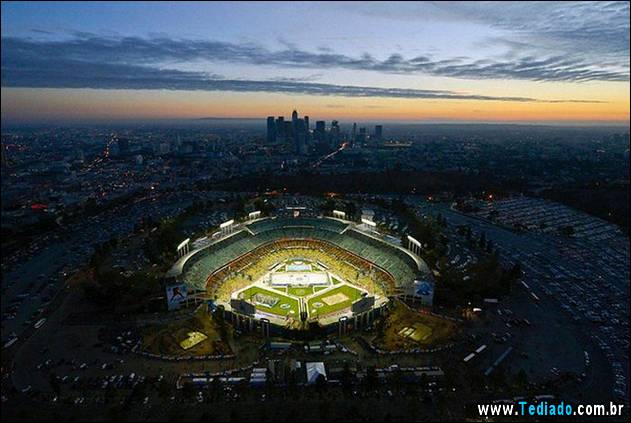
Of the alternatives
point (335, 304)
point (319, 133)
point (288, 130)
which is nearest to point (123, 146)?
point (335, 304)

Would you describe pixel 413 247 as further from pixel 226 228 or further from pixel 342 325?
pixel 226 228

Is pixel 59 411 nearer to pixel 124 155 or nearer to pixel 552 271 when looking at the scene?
pixel 552 271

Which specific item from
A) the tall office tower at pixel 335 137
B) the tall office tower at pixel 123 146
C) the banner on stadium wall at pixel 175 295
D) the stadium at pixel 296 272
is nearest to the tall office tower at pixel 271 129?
the tall office tower at pixel 335 137

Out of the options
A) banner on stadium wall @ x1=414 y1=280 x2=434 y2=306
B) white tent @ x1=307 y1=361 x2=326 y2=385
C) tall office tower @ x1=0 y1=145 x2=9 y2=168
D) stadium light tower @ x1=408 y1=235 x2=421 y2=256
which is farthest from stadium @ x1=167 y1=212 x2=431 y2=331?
tall office tower @ x1=0 y1=145 x2=9 y2=168

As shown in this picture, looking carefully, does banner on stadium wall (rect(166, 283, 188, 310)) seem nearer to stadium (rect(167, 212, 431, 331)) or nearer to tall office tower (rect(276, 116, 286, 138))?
stadium (rect(167, 212, 431, 331))

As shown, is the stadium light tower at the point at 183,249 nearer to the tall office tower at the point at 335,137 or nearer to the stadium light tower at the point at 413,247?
the stadium light tower at the point at 413,247
